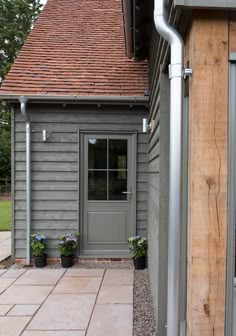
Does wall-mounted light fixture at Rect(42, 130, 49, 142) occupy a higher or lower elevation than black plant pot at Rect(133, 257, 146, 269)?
higher

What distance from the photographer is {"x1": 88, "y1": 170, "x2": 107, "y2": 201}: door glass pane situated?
208 inches

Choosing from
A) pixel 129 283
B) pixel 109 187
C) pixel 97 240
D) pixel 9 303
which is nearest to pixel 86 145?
pixel 109 187

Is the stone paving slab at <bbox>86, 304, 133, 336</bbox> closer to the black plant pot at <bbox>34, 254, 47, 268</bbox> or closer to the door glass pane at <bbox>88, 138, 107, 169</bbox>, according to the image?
the black plant pot at <bbox>34, 254, 47, 268</bbox>

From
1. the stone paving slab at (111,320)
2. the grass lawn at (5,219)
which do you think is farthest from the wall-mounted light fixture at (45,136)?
the grass lawn at (5,219)

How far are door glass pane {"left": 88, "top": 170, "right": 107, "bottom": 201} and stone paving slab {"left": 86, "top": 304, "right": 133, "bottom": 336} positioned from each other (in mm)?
1984

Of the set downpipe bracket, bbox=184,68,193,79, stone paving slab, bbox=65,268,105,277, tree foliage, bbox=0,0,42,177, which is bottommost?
stone paving slab, bbox=65,268,105,277

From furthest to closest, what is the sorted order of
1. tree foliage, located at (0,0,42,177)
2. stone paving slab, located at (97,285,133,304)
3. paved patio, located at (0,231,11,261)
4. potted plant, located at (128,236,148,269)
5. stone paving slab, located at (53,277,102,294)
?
tree foliage, located at (0,0,42,177) → paved patio, located at (0,231,11,261) → potted plant, located at (128,236,148,269) → stone paving slab, located at (53,277,102,294) → stone paving slab, located at (97,285,133,304)

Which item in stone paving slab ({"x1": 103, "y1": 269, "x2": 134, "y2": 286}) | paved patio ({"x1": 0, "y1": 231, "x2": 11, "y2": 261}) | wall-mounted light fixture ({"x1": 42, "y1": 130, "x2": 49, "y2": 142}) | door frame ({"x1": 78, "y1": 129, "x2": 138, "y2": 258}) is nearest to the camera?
stone paving slab ({"x1": 103, "y1": 269, "x2": 134, "y2": 286})

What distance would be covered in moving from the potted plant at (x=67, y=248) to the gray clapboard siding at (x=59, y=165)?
0.25 m

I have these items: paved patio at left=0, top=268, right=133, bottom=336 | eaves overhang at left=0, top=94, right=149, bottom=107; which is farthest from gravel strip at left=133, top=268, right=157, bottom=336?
eaves overhang at left=0, top=94, right=149, bottom=107

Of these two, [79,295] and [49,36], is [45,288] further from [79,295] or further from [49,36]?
[49,36]

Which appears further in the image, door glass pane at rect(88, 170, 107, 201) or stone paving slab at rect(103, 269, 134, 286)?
door glass pane at rect(88, 170, 107, 201)

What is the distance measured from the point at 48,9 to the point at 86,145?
Result: 3512mm

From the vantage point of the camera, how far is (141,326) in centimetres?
312
